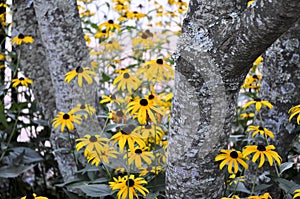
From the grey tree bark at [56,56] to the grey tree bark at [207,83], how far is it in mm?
426

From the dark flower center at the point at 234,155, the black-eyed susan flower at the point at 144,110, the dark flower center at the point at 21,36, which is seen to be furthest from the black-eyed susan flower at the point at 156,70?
the dark flower center at the point at 21,36

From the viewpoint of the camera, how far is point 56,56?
1602 mm

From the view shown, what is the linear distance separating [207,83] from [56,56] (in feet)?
2.35

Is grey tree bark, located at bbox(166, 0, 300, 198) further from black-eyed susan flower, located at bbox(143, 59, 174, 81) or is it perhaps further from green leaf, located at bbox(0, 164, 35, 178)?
green leaf, located at bbox(0, 164, 35, 178)

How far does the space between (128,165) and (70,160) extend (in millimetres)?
462

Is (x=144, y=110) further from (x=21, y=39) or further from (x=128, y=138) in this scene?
(x=21, y=39)

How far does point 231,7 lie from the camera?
1.02m

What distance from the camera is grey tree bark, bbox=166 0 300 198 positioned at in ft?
3.10

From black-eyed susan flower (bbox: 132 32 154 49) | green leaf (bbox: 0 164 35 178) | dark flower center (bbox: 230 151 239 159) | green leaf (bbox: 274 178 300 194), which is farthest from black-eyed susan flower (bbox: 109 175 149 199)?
black-eyed susan flower (bbox: 132 32 154 49)

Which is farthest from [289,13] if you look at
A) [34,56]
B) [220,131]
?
[34,56]

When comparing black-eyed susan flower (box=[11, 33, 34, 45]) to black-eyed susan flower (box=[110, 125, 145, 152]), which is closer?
black-eyed susan flower (box=[110, 125, 145, 152])

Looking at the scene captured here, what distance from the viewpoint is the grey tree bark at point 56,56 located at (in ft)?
5.15

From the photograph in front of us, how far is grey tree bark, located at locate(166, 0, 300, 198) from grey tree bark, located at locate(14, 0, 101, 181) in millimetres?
426

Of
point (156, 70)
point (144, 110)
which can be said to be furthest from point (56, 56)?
point (144, 110)
